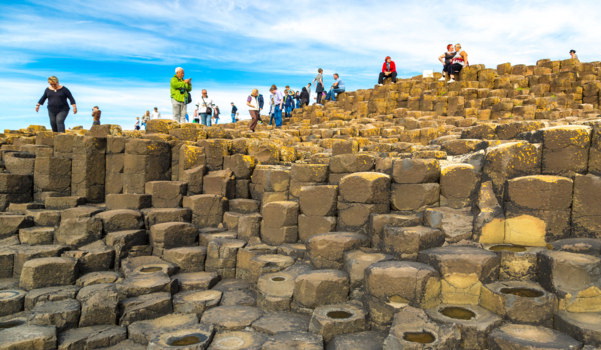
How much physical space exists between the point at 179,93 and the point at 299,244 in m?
7.21

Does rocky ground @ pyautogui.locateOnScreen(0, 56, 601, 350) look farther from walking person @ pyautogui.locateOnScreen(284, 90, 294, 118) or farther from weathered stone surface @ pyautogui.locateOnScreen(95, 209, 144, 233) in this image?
walking person @ pyautogui.locateOnScreen(284, 90, 294, 118)

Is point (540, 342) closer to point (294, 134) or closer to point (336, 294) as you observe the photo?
point (336, 294)

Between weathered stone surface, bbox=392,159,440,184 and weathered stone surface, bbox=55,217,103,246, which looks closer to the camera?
weathered stone surface, bbox=392,159,440,184

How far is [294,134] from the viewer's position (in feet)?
65.0

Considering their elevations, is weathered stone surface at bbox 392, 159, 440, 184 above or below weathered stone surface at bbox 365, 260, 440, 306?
above

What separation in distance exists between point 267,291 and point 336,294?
119cm

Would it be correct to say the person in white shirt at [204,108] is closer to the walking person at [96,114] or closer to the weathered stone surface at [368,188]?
the walking person at [96,114]

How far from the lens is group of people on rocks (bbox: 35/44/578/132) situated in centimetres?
1225

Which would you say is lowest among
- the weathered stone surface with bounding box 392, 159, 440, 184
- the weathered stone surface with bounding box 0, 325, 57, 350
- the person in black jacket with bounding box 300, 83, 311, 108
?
the weathered stone surface with bounding box 0, 325, 57, 350

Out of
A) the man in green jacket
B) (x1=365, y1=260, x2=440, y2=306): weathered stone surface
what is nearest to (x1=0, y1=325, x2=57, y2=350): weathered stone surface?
(x1=365, y1=260, x2=440, y2=306): weathered stone surface

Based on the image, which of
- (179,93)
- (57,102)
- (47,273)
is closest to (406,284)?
(47,273)

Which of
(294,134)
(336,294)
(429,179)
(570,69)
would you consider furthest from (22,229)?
(570,69)

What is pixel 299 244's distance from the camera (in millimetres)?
8172

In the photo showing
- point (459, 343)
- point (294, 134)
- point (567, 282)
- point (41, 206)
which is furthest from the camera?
point (294, 134)
